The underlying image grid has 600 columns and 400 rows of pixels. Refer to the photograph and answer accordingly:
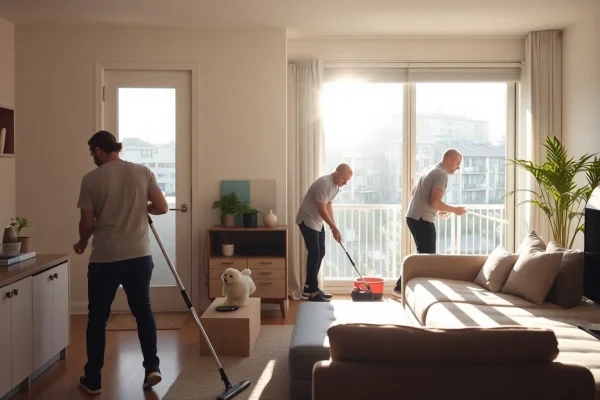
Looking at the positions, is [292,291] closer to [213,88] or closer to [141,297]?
[213,88]

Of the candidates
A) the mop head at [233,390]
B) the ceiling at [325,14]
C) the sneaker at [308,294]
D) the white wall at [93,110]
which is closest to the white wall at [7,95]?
the white wall at [93,110]

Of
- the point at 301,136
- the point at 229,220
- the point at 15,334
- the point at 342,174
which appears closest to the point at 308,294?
the point at 229,220

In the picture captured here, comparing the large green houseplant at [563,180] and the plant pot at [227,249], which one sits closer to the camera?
the large green houseplant at [563,180]

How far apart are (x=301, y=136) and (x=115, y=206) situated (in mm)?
3077

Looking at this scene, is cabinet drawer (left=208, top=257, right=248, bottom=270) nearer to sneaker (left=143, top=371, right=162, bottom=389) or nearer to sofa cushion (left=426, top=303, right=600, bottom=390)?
sneaker (left=143, top=371, right=162, bottom=389)

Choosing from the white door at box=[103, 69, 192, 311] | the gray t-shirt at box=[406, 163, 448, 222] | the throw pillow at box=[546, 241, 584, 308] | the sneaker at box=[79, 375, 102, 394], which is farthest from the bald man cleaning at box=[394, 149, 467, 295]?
the sneaker at box=[79, 375, 102, 394]

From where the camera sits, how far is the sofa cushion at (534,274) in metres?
4.05

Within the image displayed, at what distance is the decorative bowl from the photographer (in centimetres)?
390

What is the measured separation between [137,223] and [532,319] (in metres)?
2.26

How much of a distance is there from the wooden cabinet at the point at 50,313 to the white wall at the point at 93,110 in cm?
170

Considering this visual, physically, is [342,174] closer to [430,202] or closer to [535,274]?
[430,202]

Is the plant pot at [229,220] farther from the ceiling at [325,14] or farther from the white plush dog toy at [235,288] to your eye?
the ceiling at [325,14]

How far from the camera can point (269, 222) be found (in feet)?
19.0

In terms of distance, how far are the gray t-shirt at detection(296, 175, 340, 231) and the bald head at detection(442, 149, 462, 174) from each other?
987mm
